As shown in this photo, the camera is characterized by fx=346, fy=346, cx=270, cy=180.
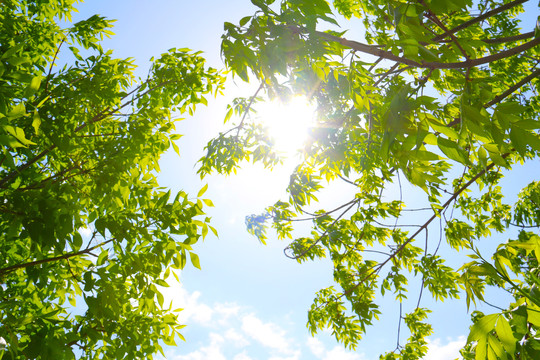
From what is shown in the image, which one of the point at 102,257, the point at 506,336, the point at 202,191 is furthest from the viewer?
the point at 202,191

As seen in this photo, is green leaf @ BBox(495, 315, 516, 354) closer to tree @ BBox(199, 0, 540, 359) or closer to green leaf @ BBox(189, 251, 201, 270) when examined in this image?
tree @ BBox(199, 0, 540, 359)

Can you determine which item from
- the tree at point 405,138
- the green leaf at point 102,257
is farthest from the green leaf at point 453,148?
the green leaf at point 102,257

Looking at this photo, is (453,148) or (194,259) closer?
(453,148)

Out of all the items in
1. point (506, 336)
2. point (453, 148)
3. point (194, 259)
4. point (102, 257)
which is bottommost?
point (506, 336)

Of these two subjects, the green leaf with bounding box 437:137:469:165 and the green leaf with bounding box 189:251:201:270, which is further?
the green leaf with bounding box 189:251:201:270

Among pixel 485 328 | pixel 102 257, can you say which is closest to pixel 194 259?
pixel 102 257

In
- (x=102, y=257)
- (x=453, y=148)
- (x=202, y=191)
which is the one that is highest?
(x=202, y=191)

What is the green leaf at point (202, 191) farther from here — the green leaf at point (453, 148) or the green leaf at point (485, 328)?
the green leaf at point (485, 328)

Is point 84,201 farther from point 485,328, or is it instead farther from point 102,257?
point 485,328

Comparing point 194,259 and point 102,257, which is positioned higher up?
point 102,257

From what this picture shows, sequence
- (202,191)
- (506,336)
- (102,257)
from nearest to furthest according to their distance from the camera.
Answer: (506,336), (102,257), (202,191)

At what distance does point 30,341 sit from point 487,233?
5654 millimetres

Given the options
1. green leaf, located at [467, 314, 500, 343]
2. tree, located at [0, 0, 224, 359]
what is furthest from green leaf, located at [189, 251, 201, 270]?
green leaf, located at [467, 314, 500, 343]

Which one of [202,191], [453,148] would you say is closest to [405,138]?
[453,148]
